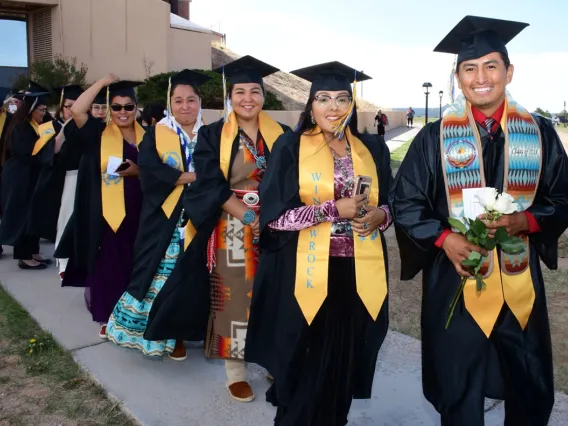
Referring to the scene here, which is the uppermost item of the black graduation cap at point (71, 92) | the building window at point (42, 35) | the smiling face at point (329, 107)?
the building window at point (42, 35)

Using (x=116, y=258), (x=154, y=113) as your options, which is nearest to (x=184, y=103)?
(x=116, y=258)

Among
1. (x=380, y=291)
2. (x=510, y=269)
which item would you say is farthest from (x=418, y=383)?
(x=510, y=269)

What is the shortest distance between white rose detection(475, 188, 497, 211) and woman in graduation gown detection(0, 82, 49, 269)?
5547mm

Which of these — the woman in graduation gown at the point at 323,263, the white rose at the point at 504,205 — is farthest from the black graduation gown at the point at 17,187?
the white rose at the point at 504,205

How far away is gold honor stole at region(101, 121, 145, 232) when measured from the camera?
4.71m

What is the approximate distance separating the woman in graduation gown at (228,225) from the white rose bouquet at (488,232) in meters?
1.41

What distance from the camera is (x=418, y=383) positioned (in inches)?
156

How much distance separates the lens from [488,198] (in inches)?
92.3

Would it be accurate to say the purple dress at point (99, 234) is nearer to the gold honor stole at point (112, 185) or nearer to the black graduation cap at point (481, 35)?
the gold honor stole at point (112, 185)

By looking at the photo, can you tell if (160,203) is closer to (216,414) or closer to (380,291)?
(216,414)

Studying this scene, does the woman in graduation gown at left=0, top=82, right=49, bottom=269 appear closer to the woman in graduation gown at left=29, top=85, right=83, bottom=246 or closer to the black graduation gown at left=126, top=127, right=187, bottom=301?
the woman in graduation gown at left=29, top=85, right=83, bottom=246

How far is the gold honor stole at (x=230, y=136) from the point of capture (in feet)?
11.8

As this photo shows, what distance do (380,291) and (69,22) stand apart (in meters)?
22.6

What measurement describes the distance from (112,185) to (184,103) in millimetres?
973
